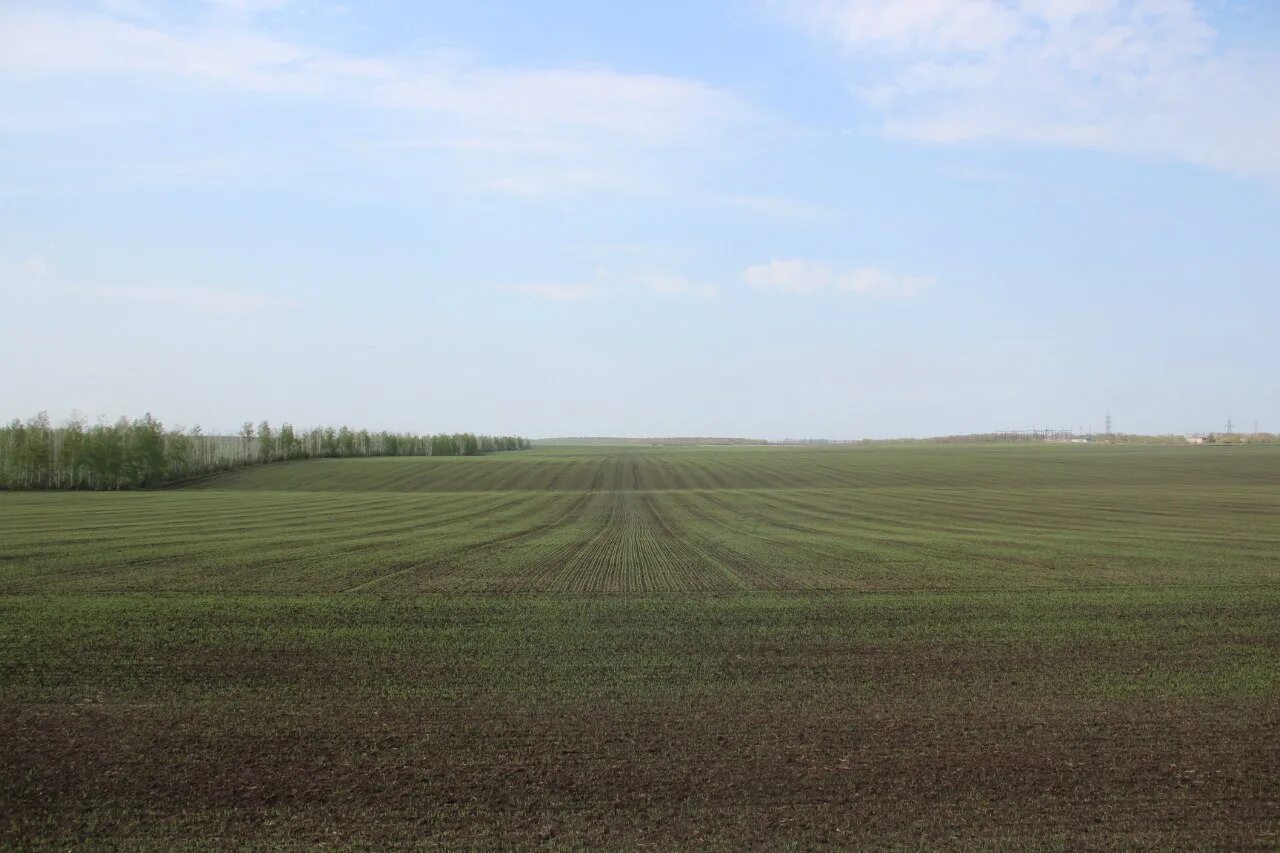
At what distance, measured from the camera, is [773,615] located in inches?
583

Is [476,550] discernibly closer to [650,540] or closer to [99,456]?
[650,540]

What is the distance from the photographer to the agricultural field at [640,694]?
7129 mm

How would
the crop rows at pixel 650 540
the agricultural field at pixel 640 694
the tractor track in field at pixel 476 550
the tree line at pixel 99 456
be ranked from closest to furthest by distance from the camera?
the agricultural field at pixel 640 694
the tractor track in field at pixel 476 550
the crop rows at pixel 650 540
the tree line at pixel 99 456

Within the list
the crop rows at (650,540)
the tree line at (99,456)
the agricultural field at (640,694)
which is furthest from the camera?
the tree line at (99,456)

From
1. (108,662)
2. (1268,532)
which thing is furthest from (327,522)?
(1268,532)

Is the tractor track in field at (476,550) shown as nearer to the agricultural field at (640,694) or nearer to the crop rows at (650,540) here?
the crop rows at (650,540)

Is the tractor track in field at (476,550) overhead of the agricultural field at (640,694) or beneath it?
overhead

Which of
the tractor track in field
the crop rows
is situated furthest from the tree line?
the tractor track in field

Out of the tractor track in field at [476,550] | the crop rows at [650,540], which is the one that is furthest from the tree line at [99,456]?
the tractor track in field at [476,550]

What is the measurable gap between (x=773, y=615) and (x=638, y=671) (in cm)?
418

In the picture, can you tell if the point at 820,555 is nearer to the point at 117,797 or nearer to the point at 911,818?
the point at 911,818

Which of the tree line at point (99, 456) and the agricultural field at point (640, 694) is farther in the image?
the tree line at point (99, 456)

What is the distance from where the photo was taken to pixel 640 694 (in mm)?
10250

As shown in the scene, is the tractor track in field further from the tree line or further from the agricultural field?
the tree line
